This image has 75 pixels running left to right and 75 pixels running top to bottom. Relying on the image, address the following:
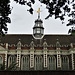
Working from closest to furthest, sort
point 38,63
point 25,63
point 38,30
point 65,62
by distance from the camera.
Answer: point 25,63
point 38,63
point 65,62
point 38,30

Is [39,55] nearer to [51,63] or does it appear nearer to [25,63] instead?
[51,63]

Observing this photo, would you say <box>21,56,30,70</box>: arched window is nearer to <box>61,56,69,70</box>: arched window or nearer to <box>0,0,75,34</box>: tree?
<box>61,56,69,70</box>: arched window

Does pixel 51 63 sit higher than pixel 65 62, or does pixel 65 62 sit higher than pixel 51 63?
pixel 65 62

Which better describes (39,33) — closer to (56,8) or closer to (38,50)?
(38,50)

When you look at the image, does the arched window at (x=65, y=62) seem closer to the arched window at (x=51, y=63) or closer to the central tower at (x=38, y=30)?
the arched window at (x=51, y=63)

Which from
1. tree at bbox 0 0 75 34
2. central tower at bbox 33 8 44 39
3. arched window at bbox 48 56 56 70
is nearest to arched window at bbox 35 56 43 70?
arched window at bbox 48 56 56 70

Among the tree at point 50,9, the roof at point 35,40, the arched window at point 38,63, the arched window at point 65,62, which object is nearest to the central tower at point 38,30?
the roof at point 35,40

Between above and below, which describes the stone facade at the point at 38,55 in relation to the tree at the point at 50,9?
below

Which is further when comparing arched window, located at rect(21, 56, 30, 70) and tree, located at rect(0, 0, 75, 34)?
arched window, located at rect(21, 56, 30, 70)

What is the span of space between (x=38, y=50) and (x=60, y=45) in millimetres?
4990

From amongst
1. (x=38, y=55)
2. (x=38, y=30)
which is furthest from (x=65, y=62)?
(x=38, y=30)

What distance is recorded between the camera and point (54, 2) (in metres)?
12.8

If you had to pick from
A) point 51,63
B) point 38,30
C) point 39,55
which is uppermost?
point 38,30

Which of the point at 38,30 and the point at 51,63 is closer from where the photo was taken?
the point at 51,63
